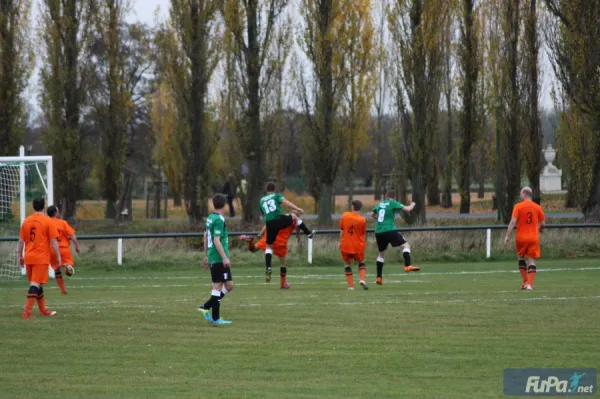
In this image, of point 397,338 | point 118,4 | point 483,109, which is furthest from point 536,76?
point 397,338

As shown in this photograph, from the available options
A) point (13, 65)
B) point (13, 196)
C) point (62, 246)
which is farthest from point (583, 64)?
point (13, 65)

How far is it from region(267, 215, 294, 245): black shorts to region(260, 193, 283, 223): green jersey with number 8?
0.26 ft

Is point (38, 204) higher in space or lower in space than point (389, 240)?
higher

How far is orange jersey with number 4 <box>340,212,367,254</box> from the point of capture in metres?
20.1

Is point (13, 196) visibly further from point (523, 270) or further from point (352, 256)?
point (523, 270)

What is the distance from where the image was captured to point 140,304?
1741 cm

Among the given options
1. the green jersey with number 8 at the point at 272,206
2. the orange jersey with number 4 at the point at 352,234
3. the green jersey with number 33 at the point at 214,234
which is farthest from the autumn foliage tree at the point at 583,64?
the green jersey with number 33 at the point at 214,234

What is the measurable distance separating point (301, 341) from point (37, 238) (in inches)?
217

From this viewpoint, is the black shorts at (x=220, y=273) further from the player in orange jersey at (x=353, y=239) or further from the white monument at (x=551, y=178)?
the white monument at (x=551, y=178)

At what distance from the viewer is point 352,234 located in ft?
66.4

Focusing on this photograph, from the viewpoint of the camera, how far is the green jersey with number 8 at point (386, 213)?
21312 millimetres

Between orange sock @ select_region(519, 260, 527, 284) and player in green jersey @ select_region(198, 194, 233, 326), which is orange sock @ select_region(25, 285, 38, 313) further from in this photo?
orange sock @ select_region(519, 260, 527, 284)

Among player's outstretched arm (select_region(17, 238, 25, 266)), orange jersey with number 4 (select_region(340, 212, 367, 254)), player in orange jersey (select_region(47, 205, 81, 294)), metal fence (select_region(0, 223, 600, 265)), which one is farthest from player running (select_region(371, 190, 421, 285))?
player's outstretched arm (select_region(17, 238, 25, 266))

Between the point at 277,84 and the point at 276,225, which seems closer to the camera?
the point at 276,225
